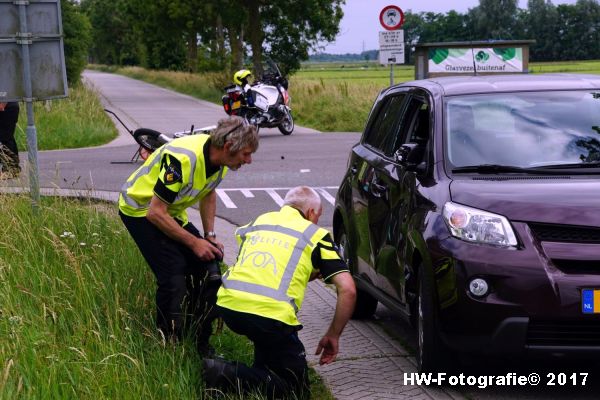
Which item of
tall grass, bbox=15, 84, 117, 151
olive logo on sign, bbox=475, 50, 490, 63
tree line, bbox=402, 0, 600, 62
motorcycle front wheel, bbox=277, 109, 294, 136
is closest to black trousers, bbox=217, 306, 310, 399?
tall grass, bbox=15, 84, 117, 151

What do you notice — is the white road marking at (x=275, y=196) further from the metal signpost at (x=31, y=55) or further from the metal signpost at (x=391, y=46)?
the metal signpost at (x=391, y=46)

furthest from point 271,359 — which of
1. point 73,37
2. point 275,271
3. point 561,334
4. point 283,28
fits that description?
point 283,28

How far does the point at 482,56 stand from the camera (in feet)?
89.2

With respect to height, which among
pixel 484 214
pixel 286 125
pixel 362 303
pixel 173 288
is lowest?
pixel 286 125

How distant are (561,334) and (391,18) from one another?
20.2 m

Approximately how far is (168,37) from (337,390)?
62.1 meters

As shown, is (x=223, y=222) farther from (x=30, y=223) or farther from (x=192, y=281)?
(x=192, y=281)

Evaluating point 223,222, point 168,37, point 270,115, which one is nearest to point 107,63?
point 168,37

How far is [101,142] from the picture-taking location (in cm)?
2311

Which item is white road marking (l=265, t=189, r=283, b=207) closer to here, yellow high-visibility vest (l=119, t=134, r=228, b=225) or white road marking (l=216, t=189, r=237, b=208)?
white road marking (l=216, t=189, r=237, b=208)

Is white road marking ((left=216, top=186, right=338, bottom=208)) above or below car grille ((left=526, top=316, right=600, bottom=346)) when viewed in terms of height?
below

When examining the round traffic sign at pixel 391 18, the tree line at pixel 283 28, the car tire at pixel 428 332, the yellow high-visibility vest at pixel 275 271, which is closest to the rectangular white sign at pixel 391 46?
the round traffic sign at pixel 391 18

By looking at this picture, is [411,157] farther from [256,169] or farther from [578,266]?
[256,169]

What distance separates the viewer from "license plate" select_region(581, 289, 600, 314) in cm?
552
